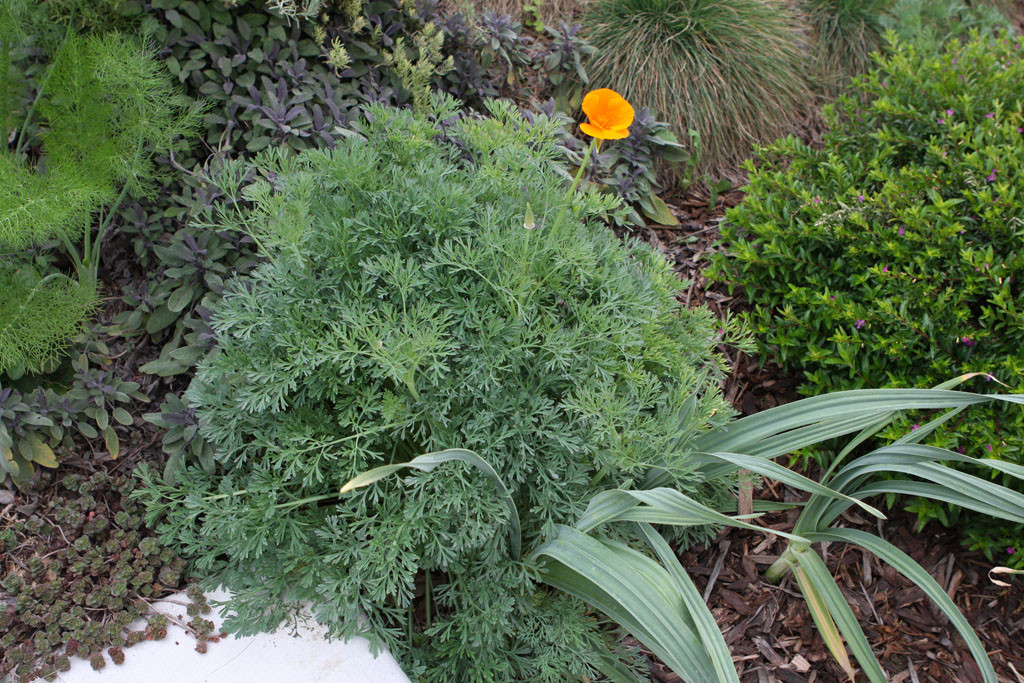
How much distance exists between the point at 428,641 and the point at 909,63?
3.20 m

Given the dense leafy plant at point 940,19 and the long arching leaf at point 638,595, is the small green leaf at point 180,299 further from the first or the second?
the dense leafy plant at point 940,19

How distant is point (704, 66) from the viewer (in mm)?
3578

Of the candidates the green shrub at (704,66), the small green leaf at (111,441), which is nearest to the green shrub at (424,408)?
the small green leaf at (111,441)

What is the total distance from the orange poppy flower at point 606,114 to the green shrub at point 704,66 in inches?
75.0

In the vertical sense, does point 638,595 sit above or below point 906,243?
below

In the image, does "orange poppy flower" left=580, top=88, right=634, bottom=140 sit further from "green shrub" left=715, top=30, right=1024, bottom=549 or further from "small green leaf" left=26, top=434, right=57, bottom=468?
"small green leaf" left=26, top=434, right=57, bottom=468

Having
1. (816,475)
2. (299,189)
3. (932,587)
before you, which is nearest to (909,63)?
(816,475)

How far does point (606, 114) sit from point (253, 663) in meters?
1.77

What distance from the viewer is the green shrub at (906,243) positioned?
242 cm

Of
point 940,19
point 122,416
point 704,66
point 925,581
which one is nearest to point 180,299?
point 122,416

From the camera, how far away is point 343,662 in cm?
200

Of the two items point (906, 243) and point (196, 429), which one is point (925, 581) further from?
point (196, 429)

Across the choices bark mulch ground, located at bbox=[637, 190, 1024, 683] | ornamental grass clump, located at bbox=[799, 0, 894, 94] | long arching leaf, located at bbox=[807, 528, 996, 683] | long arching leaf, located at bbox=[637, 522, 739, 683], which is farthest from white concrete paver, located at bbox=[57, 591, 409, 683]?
ornamental grass clump, located at bbox=[799, 0, 894, 94]

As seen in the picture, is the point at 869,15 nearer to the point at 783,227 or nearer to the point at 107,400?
the point at 783,227
